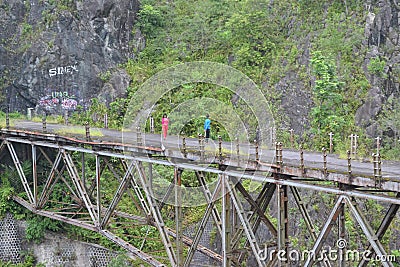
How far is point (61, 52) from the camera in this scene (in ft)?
124

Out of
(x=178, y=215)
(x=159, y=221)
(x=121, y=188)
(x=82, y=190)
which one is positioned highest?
(x=121, y=188)

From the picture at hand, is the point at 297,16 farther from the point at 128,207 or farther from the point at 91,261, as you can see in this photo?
the point at 91,261

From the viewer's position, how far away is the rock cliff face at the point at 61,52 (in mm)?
37031

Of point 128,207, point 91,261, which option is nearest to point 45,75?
point 128,207

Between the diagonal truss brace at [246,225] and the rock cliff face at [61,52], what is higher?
the rock cliff face at [61,52]

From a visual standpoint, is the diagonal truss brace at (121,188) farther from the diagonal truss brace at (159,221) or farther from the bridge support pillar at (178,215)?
the bridge support pillar at (178,215)

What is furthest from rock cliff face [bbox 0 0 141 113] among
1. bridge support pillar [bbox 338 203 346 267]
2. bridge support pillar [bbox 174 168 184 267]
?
bridge support pillar [bbox 338 203 346 267]

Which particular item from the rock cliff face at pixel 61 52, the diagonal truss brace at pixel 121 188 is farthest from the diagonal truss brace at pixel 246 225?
the rock cliff face at pixel 61 52

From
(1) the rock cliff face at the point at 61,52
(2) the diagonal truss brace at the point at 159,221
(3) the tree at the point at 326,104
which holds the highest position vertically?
(1) the rock cliff face at the point at 61,52

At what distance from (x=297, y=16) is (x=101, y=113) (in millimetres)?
14065

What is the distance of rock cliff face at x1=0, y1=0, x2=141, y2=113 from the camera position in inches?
1458

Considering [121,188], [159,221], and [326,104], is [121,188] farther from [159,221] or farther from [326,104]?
[326,104]

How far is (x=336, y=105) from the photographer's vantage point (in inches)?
1195

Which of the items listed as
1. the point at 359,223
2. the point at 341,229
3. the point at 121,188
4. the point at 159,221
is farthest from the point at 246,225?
the point at 121,188
